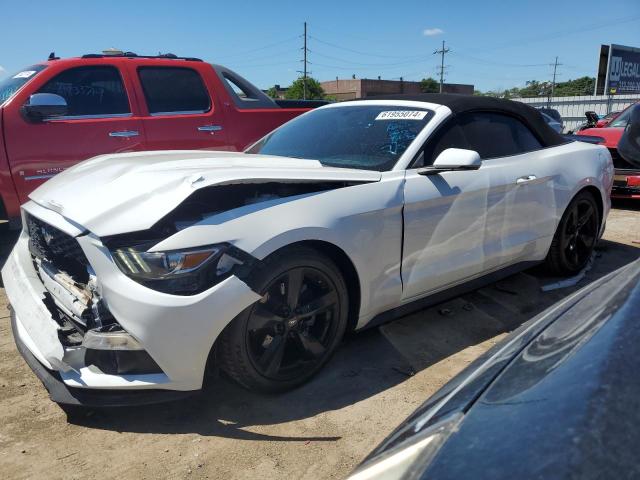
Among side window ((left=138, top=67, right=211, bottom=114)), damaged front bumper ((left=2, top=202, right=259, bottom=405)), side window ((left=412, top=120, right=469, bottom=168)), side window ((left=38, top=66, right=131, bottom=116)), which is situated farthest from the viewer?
side window ((left=138, top=67, right=211, bottom=114))

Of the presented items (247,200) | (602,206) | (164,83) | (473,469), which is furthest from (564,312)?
(164,83)

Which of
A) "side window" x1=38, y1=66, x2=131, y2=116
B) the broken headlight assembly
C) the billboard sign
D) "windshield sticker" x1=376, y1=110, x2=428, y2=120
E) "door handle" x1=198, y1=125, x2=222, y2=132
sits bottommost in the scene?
the broken headlight assembly

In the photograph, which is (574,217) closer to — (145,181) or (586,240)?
(586,240)

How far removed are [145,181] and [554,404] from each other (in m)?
1.99

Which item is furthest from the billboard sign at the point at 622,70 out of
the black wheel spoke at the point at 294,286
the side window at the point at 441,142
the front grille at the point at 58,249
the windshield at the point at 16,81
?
the front grille at the point at 58,249

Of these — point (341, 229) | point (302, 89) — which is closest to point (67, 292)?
point (341, 229)

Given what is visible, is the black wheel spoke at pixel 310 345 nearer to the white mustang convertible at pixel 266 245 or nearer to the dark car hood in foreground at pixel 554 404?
the white mustang convertible at pixel 266 245

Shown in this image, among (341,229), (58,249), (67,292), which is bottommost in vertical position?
(67,292)

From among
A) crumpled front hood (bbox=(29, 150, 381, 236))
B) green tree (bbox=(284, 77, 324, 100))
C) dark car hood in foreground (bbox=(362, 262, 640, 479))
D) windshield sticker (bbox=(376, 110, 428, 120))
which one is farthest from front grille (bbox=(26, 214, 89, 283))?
green tree (bbox=(284, 77, 324, 100))

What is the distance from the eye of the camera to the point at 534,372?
122 cm

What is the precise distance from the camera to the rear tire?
412 centimetres

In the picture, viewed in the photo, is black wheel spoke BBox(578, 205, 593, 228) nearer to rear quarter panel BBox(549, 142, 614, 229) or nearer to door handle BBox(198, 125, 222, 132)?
rear quarter panel BBox(549, 142, 614, 229)

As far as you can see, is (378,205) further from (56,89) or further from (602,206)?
(56,89)

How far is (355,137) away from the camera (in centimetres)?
335
